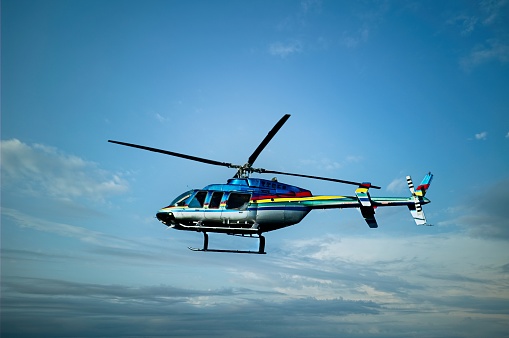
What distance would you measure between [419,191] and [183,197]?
15180mm

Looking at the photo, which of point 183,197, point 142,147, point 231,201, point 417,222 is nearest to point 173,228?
point 183,197

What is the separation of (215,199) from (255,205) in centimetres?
258

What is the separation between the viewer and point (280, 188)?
27438mm

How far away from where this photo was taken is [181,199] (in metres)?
27.1

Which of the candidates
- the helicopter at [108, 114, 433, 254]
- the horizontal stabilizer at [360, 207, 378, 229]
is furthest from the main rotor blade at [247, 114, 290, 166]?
the horizontal stabilizer at [360, 207, 378, 229]

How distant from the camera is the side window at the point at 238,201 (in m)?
26.2

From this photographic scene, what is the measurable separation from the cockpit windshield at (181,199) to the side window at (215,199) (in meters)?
1.52

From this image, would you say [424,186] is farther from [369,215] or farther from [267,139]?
[267,139]

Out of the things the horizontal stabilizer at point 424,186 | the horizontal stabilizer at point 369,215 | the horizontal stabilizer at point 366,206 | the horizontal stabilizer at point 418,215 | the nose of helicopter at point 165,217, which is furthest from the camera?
the nose of helicopter at point 165,217

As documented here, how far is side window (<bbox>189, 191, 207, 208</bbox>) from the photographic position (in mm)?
26562

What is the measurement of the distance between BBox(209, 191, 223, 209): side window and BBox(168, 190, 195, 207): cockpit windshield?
5.00 ft

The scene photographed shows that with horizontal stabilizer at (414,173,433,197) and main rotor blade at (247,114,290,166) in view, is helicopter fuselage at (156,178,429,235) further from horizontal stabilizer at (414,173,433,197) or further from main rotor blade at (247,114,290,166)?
main rotor blade at (247,114,290,166)

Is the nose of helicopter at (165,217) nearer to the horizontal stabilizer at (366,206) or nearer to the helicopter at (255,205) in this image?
the helicopter at (255,205)

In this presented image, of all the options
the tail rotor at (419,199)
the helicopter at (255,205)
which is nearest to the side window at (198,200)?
A: the helicopter at (255,205)
